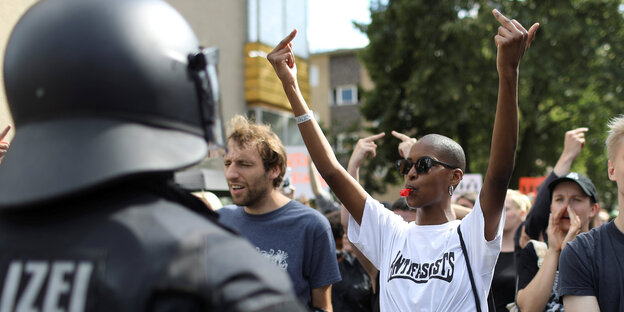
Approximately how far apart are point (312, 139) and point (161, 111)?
1.80 meters

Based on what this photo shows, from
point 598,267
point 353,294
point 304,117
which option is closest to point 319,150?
point 304,117

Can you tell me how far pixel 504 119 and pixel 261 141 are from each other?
1.61 m

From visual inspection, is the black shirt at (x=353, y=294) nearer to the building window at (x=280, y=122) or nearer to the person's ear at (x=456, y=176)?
the person's ear at (x=456, y=176)

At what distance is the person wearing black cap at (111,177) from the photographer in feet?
3.46

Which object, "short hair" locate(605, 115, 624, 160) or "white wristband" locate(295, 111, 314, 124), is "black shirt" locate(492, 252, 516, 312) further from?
"white wristband" locate(295, 111, 314, 124)

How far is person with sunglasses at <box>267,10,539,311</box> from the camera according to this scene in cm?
250

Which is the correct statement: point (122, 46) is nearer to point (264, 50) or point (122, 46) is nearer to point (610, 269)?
point (610, 269)

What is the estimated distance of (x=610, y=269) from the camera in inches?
105

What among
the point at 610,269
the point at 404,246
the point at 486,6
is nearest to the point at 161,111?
the point at 404,246

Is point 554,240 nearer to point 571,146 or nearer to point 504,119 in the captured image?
point 571,146

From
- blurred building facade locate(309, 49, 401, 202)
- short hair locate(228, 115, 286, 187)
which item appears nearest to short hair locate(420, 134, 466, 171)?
short hair locate(228, 115, 286, 187)

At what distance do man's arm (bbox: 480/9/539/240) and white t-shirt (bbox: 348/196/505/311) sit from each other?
0.23 feet

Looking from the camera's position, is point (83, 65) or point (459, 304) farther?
point (459, 304)

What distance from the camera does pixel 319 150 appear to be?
3.00m
